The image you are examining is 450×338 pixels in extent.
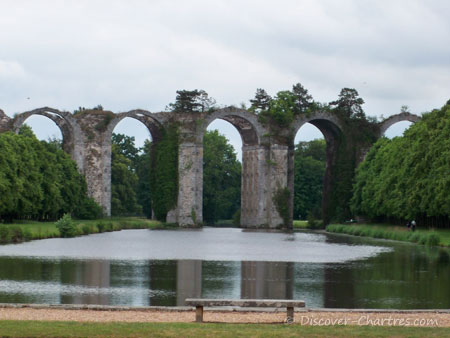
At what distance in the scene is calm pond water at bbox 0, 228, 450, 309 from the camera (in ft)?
62.1

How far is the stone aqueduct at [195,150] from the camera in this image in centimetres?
6669

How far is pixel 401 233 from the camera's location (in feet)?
166

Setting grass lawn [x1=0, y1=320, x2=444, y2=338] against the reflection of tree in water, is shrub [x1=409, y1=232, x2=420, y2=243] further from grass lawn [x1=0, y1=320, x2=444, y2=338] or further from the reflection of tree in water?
grass lawn [x1=0, y1=320, x2=444, y2=338]

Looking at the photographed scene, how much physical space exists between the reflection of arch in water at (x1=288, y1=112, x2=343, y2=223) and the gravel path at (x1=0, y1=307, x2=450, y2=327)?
57.4 m

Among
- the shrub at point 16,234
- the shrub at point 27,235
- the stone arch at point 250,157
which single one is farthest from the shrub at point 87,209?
the shrub at point 16,234

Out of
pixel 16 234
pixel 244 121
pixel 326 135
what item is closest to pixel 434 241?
pixel 16 234

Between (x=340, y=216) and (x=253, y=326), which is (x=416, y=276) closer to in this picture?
(x=253, y=326)

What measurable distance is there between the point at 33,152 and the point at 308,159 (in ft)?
163

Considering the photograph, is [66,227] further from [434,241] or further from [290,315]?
[290,315]

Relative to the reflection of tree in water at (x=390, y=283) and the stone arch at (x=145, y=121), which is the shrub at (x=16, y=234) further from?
the stone arch at (x=145, y=121)

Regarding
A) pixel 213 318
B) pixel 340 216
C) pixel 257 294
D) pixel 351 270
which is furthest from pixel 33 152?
pixel 213 318

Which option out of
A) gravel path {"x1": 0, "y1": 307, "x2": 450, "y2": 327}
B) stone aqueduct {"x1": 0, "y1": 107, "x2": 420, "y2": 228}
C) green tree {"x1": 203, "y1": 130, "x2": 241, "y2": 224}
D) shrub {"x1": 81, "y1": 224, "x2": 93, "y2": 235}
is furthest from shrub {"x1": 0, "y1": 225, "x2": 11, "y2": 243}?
green tree {"x1": 203, "y1": 130, "x2": 241, "y2": 224}

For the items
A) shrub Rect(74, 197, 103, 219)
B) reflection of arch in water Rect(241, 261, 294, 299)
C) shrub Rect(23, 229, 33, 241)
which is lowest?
reflection of arch in water Rect(241, 261, 294, 299)

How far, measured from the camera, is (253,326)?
13656 mm
